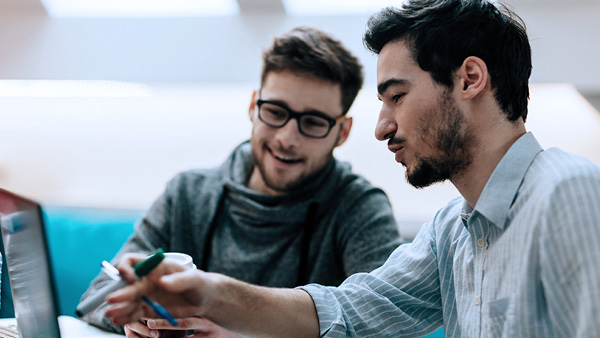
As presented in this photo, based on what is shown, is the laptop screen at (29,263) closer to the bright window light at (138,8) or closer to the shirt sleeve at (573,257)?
the shirt sleeve at (573,257)

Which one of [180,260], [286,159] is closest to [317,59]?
[286,159]

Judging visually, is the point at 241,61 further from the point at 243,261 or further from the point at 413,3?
the point at 413,3

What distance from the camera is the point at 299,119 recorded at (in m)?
1.95

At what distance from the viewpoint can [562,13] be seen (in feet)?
7.90

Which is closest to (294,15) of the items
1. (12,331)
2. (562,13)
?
(562,13)

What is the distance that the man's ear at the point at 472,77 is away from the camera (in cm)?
125

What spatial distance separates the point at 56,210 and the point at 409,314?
5.29ft

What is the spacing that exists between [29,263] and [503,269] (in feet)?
2.37

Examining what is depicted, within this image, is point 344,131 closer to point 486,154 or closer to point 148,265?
point 486,154

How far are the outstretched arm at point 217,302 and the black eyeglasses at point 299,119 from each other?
2.39 ft

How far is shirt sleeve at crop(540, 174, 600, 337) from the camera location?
35.5 inches

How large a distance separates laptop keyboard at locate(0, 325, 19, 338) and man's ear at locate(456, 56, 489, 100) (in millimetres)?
905

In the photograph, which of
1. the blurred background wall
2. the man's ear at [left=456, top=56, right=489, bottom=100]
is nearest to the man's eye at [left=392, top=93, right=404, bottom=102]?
the man's ear at [left=456, top=56, right=489, bottom=100]

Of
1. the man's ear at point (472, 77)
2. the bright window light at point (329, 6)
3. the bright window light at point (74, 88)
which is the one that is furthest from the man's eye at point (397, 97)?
the bright window light at point (74, 88)
